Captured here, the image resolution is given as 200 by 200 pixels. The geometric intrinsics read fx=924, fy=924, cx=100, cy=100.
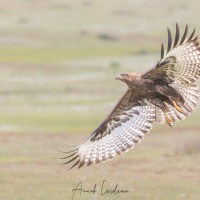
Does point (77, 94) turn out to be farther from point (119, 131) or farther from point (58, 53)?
point (119, 131)

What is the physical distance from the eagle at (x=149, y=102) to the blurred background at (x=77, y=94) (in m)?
1.49

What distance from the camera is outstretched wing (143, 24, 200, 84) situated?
15562mm

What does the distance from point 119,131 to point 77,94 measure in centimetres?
2405

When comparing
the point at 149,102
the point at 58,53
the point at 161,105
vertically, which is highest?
the point at 58,53

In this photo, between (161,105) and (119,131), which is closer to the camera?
(161,105)

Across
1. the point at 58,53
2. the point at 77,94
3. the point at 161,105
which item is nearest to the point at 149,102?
the point at 161,105

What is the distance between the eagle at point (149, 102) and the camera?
51.7 ft

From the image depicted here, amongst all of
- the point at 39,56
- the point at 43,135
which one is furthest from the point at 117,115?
the point at 39,56

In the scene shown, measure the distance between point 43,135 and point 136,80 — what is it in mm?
13115

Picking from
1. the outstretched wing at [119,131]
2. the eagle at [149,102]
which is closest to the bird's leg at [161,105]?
the eagle at [149,102]

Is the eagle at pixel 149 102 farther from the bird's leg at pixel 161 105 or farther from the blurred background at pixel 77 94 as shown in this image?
the blurred background at pixel 77 94

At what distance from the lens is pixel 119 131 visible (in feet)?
55.6

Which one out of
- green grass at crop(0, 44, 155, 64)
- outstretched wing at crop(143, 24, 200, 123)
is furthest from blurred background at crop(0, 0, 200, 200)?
outstretched wing at crop(143, 24, 200, 123)

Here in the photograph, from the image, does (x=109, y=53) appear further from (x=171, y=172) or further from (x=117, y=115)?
(x=117, y=115)
